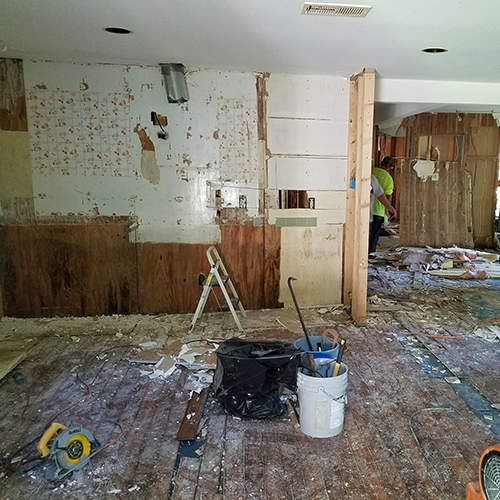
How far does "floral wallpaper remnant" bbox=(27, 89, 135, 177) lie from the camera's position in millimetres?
3871

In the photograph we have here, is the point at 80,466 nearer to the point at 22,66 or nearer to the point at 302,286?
the point at 302,286

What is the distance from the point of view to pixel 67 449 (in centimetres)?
205

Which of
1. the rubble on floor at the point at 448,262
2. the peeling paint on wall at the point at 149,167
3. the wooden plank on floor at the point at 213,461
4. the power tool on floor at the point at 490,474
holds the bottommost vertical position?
the wooden plank on floor at the point at 213,461

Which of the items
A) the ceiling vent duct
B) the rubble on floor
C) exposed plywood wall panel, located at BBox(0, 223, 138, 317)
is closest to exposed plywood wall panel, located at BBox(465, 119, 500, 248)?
the rubble on floor

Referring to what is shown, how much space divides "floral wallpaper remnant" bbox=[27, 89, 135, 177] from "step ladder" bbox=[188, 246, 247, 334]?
133cm

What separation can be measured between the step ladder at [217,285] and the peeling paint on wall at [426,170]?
5.42 metres

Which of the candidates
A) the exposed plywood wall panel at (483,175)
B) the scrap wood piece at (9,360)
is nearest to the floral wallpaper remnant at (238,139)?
the scrap wood piece at (9,360)

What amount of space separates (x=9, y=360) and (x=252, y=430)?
2.04 metres

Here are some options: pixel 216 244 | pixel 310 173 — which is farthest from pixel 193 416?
pixel 310 173

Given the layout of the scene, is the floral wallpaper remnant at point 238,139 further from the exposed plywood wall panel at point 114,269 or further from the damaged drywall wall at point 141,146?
the exposed plywood wall panel at point 114,269

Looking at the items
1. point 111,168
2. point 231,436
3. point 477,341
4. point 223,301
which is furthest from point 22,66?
point 477,341

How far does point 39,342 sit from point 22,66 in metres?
2.60

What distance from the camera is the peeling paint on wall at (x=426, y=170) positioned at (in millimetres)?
7910

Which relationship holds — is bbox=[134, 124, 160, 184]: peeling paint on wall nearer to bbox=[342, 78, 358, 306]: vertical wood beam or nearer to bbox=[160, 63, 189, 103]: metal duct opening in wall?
bbox=[160, 63, 189, 103]: metal duct opening in wall
